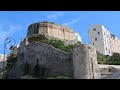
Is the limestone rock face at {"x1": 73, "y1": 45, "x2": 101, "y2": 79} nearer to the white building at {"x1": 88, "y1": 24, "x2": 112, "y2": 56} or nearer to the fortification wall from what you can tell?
the fortification wall

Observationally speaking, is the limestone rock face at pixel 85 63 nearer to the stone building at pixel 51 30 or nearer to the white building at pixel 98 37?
the stone building at pixel 51 30

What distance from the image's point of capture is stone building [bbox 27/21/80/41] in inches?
1703

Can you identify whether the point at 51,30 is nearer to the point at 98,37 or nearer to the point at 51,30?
the point at 51,30

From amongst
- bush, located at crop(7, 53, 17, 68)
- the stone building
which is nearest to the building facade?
the stone building

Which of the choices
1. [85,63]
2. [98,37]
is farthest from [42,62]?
[98,37]

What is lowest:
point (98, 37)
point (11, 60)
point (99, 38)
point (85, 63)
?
point (85, 63)

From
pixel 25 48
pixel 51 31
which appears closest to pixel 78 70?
pixel 25 48

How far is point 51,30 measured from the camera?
43812 millimetres

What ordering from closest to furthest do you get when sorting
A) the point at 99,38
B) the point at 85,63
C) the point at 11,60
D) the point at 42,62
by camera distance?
the point at 85,63 → the point at 42,62 → the point at 11,60 → the point at 99,38
